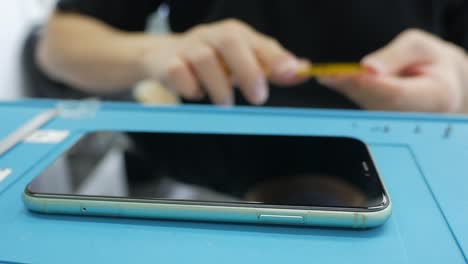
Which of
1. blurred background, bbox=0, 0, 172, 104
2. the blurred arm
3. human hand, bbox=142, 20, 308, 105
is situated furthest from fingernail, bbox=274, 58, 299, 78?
blurred background, bbox=0, 0, 172, 104

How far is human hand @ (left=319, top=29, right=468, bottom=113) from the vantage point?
34 cm

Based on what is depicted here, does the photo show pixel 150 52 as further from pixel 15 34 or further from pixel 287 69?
pixel 15 34

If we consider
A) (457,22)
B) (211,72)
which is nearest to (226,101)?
(211,72)

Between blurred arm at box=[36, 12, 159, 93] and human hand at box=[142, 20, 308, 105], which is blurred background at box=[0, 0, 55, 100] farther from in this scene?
human hand at box=[142, 20, 308, 105]

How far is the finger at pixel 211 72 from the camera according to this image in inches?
13.6

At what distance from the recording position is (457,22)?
518 millimetres

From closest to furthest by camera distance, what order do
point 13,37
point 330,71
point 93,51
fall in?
point 330,71 → point 93,51 → point 13,37

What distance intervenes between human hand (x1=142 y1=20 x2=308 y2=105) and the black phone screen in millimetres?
53

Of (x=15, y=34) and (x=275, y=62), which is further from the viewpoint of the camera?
(x=15, y=34)

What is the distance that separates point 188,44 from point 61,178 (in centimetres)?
17

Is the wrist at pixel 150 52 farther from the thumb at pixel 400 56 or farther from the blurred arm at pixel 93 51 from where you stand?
the thumb at pixel 400 56

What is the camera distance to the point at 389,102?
35 cm

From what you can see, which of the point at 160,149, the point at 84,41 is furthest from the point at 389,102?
the point at 84,41

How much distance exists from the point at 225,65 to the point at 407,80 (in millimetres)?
146
